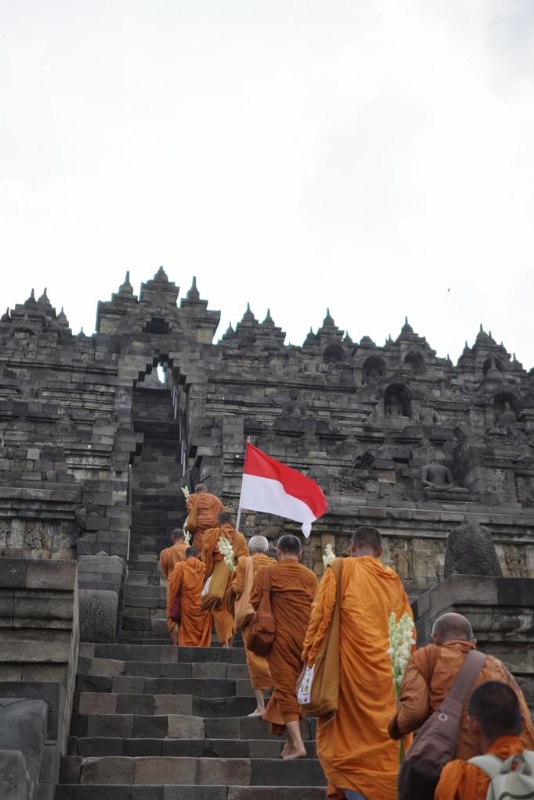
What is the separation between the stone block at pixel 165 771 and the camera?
6.92 metres

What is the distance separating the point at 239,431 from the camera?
66.0 feet

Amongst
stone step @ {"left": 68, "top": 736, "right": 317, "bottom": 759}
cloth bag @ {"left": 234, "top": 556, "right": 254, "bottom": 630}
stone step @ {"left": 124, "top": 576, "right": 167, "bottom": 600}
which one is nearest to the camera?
stone step @ {"left": 68, "top": 736, "right": 317, "bottom": 759}

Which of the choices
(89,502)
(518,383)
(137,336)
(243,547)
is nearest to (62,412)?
(137,336)

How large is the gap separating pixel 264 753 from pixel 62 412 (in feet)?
57.8

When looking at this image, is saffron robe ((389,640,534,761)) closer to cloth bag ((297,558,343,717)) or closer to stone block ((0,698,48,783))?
cloth bag ((297,558,343,717))

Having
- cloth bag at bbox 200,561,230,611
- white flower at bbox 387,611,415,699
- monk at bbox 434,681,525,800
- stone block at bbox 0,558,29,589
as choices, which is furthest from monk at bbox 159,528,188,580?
monk at bbox 434,681,525,800

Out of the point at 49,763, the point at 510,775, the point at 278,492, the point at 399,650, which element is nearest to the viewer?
the point at 510,775

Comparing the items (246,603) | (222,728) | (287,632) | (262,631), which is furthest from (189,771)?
(246,603)

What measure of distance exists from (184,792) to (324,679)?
1.42 metres

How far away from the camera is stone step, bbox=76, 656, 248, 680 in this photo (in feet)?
29.7

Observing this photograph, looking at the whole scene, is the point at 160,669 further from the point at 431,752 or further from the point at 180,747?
the point at 431,752

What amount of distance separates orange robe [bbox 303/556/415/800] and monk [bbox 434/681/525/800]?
1.89 metres

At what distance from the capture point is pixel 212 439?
65.0 feet

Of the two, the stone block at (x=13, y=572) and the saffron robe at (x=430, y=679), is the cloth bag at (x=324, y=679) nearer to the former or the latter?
the saffron robe at (x=430, y=679)
